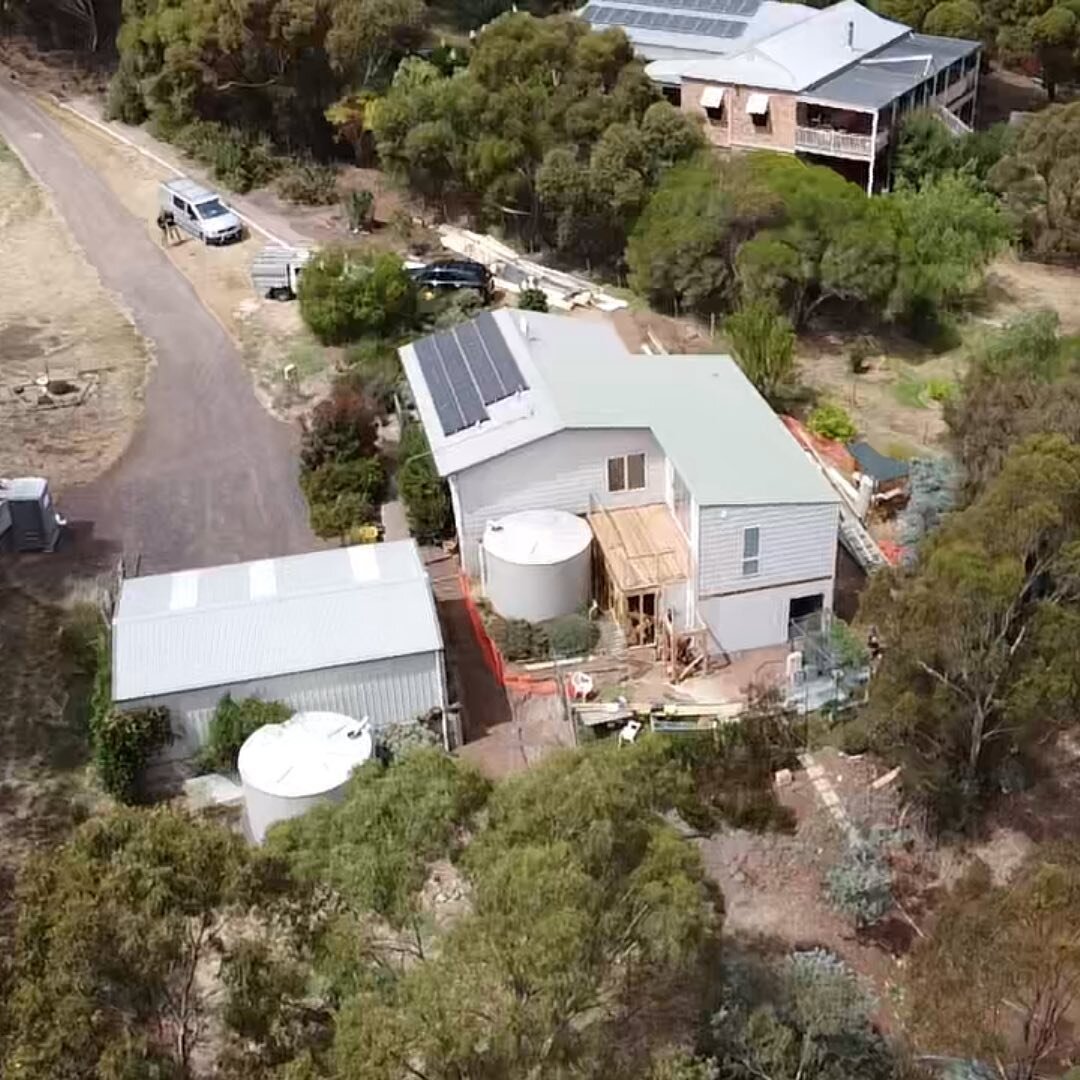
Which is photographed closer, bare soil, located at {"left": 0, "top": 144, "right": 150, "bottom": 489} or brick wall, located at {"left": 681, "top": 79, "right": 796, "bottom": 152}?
bare soil, located at {"left": 0, "top": 144, "right": 150, "bottom": 489}

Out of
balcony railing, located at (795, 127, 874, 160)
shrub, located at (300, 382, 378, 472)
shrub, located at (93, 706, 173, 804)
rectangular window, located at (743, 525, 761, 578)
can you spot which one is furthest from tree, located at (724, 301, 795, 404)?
shrub, located at (93, 706, 173, 804)

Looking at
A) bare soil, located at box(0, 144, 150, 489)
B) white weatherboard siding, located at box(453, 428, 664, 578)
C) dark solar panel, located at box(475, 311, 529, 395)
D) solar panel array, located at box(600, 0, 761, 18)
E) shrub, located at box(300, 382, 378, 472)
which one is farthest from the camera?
solar panel array, located at box(600, 0, 761, 18)

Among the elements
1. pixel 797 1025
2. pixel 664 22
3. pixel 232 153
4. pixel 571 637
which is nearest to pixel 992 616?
pixel 797 1025

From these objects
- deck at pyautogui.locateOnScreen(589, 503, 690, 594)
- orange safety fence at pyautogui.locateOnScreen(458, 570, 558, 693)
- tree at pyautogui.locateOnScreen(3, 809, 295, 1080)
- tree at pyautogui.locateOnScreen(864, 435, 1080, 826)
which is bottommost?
orange safety fence at pyautogui.locateOnScreen(458, 570, 558, 693)

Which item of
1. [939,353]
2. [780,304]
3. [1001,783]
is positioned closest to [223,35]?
[780,304]

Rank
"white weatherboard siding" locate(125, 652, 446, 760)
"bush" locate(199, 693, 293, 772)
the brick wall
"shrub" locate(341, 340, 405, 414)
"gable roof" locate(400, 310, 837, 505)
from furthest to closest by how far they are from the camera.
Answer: the brick wall, "shrub" locate(341, 340, 405, 414), "gable roof" locate(400, 310, 837, 505), "white weatherboard siding" locate(125, 652, 446, 760), "bush" locate(199, 693, 293, 772)

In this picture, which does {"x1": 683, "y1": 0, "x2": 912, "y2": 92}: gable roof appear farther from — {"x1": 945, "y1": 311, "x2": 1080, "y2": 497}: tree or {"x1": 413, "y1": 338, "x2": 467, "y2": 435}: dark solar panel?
{"x1": 413, "y1": 338, "x2": 467, "y2": 435}: dark solar panel
